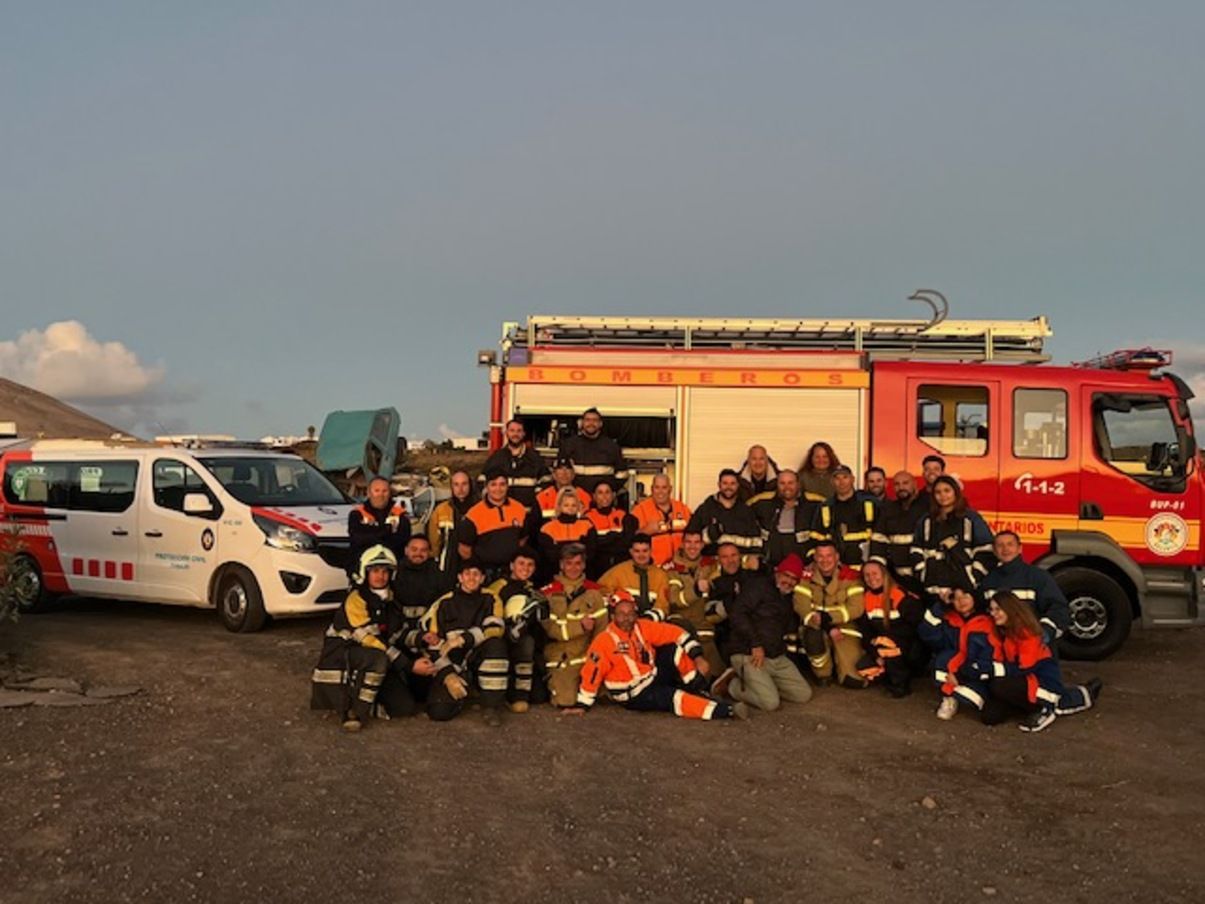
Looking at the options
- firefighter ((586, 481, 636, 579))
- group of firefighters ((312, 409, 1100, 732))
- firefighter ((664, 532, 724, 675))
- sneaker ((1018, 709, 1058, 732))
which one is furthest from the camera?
firefighter ((586, 481, 636, 579))

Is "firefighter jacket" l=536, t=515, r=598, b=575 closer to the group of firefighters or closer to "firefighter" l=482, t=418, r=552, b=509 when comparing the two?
the group of firefighters

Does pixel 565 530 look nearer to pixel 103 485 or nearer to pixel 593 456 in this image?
pixel 593 456

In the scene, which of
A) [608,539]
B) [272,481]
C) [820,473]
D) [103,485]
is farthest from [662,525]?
[103,485]

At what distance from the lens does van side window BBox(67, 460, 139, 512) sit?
392 inches

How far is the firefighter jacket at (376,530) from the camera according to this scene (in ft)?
25.3

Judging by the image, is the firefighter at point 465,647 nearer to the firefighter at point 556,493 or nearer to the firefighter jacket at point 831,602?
the firefighter at point 556,493

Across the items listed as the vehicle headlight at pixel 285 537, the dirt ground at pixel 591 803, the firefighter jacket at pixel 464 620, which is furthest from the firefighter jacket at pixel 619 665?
the vehicle headlight at pixel 285 537

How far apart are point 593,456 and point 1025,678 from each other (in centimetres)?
378

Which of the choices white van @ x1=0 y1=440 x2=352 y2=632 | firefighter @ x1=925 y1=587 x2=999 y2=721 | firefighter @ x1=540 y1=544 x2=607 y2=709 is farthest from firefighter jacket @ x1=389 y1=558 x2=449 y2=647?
firefighter @ x1=925 y1=587 x2=999 y2=721

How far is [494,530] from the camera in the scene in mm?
8031

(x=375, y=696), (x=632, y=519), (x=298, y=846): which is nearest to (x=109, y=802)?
(x=298, y=846)

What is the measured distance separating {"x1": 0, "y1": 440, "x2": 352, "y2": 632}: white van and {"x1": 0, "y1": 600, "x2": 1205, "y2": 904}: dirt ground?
1.63 metres

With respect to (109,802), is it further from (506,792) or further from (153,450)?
(153,450)

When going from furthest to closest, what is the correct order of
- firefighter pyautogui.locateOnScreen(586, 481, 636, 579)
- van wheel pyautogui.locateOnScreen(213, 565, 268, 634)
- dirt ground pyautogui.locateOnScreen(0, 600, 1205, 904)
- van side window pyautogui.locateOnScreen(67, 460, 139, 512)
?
van side window pyautogui.locateOnScreen(67, 460, 139, 512), van wheel pyautogui.locateOnScreen(213, 565, 268, 634), firefighter pyautogui.locateOnScreen(586, 481, 636, 579), dirt ground pyautogui.locateOnScreen(0, 600, 1205, 904)
